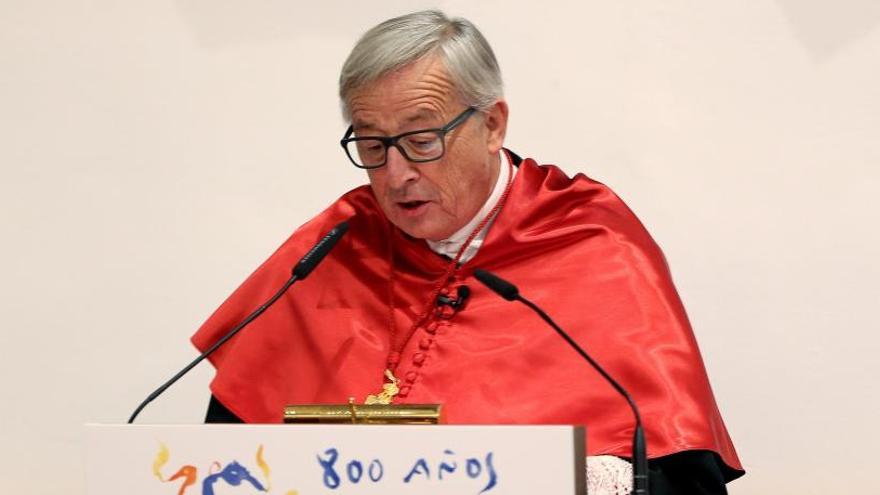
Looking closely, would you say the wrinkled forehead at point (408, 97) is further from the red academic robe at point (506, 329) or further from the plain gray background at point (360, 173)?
the plain gray background at point (360, 173)

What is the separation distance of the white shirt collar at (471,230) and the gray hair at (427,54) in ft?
0.81

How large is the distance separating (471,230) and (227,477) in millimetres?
1380

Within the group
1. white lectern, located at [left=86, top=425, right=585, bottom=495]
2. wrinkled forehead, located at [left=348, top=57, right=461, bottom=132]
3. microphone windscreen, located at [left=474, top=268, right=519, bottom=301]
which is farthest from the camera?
wrinkled forehead, located at [left=348, top=57, right=461, bottom=132]

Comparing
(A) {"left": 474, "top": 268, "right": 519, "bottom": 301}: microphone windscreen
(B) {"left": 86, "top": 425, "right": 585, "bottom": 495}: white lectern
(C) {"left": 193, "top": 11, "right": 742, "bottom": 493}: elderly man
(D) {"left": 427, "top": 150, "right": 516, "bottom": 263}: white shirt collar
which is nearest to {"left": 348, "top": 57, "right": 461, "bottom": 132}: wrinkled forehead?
(C) {"left": 193, "top": 11, "right": 742, "bottom": 493}: elderly man

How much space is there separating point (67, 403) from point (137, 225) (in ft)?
2.07

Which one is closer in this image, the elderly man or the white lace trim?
the white lace trim

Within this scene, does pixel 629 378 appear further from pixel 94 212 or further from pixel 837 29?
pixel 94 212

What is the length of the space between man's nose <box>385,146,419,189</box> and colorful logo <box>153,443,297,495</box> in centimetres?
111

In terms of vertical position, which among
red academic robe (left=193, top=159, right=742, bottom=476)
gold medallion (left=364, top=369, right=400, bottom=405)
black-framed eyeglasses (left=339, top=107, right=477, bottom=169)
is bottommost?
gold medallion (left=364, top=369, right=400, bottom=405)

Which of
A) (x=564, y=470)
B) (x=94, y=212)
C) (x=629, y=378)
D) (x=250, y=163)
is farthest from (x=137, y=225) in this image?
(x=564, y=470)

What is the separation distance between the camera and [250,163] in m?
4.24

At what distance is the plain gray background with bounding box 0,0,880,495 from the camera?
12.5ft

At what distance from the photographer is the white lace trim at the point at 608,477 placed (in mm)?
2574

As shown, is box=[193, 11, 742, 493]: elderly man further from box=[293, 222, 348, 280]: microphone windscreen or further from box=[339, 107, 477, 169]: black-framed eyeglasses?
box=[293, 222, 348, 280]: microphone windscreen
